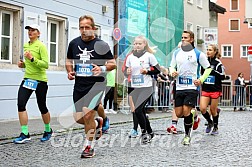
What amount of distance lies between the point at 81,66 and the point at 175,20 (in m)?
23.0

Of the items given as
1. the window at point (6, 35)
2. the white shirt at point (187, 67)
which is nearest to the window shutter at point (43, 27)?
the window at point (6, 35)

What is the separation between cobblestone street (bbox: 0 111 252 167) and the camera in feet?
22.7

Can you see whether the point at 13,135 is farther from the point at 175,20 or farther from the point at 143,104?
the point at 175,20

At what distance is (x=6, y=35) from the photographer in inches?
568

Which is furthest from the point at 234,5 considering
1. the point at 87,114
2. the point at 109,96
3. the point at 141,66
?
the point at 87,114

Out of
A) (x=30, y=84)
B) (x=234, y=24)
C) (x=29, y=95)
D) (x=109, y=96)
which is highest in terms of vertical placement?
(x=234, y=24)

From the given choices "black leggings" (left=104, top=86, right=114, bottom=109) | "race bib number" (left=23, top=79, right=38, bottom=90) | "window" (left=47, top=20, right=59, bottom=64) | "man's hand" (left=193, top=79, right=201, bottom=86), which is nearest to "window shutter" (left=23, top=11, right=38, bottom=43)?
"window" (left=47, top=20, right=59, bottom=64)

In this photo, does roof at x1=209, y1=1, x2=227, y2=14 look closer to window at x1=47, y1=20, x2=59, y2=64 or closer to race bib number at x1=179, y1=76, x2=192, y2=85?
window at x1=47, y1=20, x2=59, y2=64

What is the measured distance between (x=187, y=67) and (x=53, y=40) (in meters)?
8.48

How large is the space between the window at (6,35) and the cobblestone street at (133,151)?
4693 millimetres

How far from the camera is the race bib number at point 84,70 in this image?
727cm

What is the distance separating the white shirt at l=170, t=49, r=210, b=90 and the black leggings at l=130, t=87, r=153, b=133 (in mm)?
611

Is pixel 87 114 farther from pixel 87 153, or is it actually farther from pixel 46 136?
pixel 46 136

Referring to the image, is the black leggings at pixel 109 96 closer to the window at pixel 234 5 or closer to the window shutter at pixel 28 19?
the window shutter at pixel 28 19
